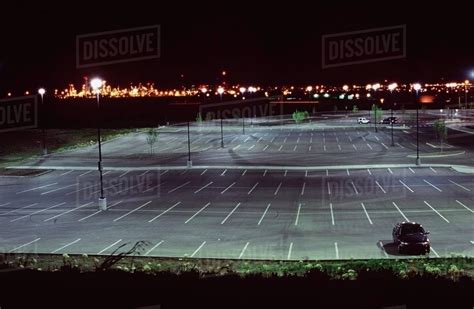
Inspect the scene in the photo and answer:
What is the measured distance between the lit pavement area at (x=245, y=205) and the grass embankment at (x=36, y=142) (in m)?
8.21

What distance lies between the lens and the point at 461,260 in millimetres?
20609

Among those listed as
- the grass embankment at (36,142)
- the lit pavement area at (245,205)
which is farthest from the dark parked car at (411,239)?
the grass embankment at (36,142)

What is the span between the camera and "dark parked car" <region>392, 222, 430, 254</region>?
85.5 ft

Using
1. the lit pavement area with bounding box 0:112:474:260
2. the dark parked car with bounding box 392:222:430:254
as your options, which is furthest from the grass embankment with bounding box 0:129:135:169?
the dark parked car with bounding box 392:222:430:254

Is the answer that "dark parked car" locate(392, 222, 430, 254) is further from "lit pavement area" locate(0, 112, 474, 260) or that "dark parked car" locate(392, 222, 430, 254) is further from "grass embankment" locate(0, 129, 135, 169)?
"grass embankment" locate(0, 129, 135, 169)

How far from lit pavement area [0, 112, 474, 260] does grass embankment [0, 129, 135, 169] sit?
8.21m

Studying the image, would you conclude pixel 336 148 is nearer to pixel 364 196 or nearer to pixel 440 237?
pixel 364 196

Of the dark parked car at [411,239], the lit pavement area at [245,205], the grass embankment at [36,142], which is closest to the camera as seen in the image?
the dark parked car at [411,239]

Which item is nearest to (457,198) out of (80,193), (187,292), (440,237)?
(440,237)

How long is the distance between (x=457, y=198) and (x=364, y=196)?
20.2 feet

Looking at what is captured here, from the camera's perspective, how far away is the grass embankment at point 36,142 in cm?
7479

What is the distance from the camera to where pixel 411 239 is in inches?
A: 1037

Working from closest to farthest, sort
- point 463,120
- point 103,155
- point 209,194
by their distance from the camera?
point 209,194 → point 103,155 → point 463,120

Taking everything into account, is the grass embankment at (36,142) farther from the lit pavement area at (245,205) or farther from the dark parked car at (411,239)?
the dark parked car at (411,239)
